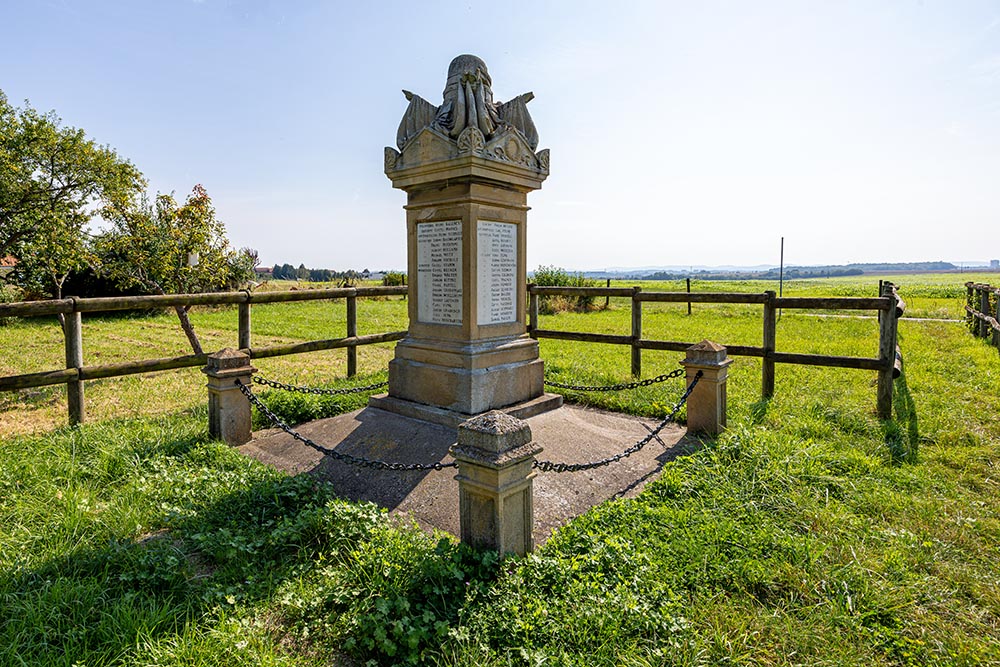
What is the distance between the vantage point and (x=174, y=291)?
1151 centimetres

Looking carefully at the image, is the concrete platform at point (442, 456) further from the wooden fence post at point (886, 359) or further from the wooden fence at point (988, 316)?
the wooden fence at point (988, 316)

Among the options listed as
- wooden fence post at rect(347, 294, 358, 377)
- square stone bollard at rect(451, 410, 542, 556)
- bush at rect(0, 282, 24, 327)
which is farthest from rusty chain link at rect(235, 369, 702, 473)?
bush at rect(0, 282, 24, 327)

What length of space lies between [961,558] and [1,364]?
46.4 ft

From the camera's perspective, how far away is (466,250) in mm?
5332

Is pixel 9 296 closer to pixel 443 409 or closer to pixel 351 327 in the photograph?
pixel 351 327

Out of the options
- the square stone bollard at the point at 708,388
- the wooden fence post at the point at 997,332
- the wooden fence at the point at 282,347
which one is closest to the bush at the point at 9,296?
the wooden fence at the point at 282,347

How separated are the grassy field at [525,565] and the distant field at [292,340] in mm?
2169

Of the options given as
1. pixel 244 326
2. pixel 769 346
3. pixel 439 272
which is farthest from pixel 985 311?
pixel 244 326

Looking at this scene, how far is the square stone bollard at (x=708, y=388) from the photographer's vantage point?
532 cm

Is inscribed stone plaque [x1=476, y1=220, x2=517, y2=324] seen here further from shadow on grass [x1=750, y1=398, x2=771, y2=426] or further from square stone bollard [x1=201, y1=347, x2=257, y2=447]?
shadow on grass [x1=750, y1=398, x2=771, y2=426]

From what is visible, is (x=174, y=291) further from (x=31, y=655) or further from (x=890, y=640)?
(x=890, y=640)

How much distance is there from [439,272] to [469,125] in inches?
57.2

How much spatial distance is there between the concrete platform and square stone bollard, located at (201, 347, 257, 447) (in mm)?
218

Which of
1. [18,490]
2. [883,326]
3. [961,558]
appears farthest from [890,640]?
[18,490]
